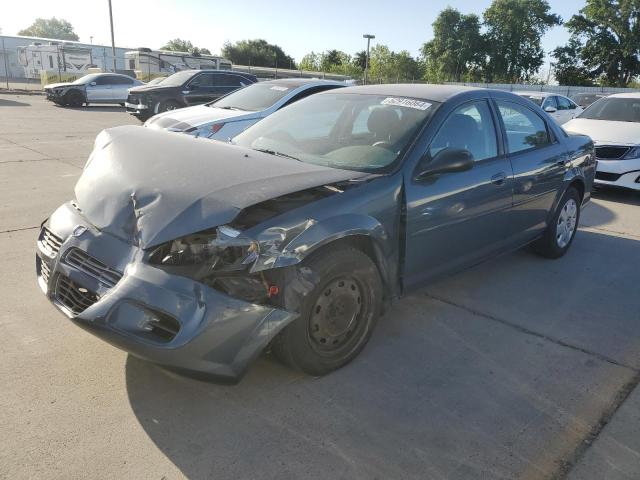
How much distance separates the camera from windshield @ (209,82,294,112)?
28.4 ft

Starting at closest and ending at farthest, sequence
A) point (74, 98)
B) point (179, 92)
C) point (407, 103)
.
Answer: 1. point (407, 103)
2. point (179, 92)
3. point (74, 98)

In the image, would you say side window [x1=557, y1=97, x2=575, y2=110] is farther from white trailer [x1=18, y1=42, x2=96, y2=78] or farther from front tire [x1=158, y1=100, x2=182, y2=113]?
white trailer [x1=18, y1=42, x2=96, y2=78]

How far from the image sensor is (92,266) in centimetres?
269

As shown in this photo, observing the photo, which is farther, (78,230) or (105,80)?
(105,80)

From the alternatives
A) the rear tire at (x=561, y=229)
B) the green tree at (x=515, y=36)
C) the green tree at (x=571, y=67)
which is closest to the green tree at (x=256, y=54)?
the green tree at (x=515, y=36)

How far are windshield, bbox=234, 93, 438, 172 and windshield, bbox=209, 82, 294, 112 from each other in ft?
14.4

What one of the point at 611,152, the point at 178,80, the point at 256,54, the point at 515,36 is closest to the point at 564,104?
the point at 611,152

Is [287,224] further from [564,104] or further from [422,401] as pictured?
[564,104]

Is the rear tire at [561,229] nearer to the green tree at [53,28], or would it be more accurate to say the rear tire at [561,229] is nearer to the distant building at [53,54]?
the distant building at [53,54]

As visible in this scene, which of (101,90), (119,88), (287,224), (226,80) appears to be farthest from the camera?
(119,88)

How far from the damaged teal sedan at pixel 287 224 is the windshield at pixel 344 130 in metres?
0.01

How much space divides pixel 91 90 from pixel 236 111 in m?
16.3

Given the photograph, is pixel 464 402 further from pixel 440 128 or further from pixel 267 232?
pixel 440 128

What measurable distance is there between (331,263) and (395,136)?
1187mm
